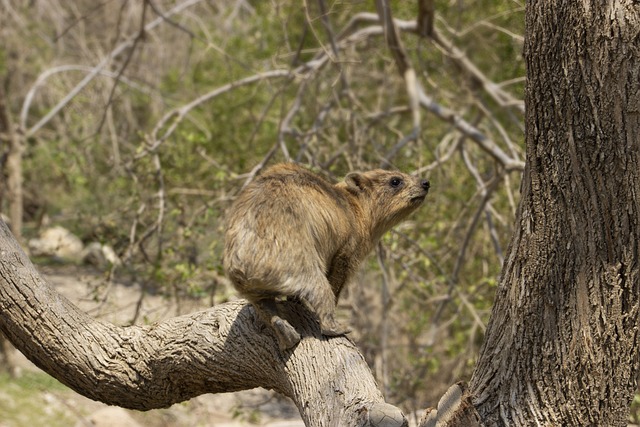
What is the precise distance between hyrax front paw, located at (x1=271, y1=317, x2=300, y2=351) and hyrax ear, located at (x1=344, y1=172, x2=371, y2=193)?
1567 millimetres

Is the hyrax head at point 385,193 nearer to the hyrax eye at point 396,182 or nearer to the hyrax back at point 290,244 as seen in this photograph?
the hyrax eye at point 396,182

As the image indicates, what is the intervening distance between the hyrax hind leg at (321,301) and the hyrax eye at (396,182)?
130cm

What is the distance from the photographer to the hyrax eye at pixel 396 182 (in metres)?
4.95

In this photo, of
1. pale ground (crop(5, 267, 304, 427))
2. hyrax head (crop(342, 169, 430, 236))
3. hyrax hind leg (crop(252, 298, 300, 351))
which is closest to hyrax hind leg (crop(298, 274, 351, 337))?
hyrax hind leg (crop(252, 298, 300, 351))

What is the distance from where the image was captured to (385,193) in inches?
193

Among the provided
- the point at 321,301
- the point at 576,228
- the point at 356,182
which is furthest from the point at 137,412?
the point at 576,228

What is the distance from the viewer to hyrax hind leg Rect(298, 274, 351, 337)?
369cm

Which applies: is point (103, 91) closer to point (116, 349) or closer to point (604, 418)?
point (116, 349)

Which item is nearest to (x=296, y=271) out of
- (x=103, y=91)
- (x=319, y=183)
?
(x=319, y=183)

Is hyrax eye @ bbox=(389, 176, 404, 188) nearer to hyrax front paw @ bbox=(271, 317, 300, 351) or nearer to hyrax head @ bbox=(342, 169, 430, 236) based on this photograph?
hyrax head @ bbox=(342, 169, 430, 236)

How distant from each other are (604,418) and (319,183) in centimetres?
188

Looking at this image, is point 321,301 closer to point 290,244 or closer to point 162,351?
point 290,244

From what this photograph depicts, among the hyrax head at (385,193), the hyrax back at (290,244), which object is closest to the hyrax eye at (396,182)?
the hyrax head at (385,193)

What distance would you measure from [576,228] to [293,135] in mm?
4070
